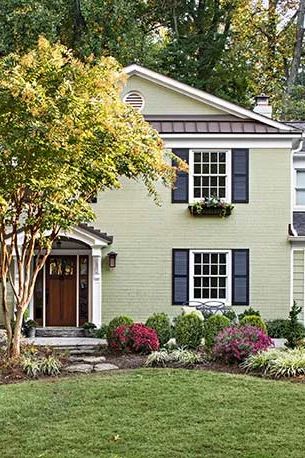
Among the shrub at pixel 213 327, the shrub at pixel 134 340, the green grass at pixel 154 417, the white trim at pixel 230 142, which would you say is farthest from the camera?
the white trim at pixel 230 142

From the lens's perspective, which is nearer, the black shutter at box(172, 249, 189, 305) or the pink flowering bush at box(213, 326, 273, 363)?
the pink flowering bush at box(213, 326, 273, 363)

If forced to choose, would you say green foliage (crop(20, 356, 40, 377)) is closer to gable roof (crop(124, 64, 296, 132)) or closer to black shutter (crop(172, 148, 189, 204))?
black shutter (crop(172, 148, 189, 204))

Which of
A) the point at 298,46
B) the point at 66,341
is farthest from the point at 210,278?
the point at 298,46

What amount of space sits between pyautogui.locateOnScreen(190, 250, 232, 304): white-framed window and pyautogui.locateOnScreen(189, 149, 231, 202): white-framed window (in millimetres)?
1575

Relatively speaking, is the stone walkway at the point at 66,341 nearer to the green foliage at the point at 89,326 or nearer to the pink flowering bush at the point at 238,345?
the green foliage at the point at 89,326

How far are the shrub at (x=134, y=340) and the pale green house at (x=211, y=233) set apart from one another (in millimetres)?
5382

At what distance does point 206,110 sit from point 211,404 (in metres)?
11.7

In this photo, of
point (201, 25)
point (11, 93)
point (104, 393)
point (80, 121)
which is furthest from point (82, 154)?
point (201, 25)

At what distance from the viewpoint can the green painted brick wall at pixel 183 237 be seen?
58.5 feet

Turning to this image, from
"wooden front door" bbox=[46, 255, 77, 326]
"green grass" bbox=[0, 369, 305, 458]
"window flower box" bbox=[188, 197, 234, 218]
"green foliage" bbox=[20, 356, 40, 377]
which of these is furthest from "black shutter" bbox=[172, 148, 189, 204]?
"green grass" bbox=[0, 369, 305, 458]

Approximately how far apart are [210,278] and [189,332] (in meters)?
5.26

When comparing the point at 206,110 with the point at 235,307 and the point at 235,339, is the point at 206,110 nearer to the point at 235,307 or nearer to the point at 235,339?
the point at 235,307

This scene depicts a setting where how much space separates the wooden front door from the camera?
1820 cm

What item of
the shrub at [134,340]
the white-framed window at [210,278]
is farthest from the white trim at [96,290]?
the shrub at [134,340]
